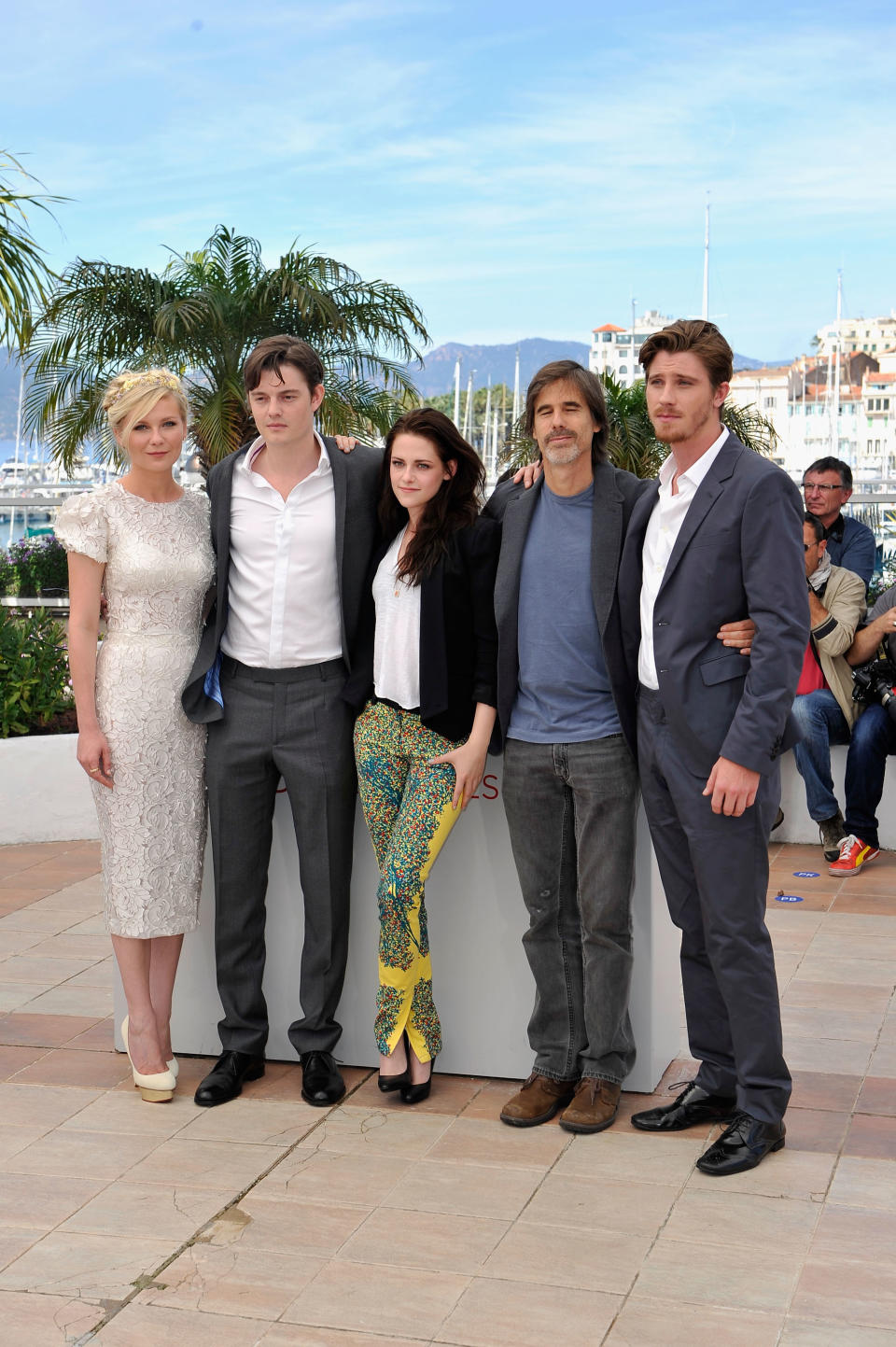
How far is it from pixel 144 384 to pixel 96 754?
98cm

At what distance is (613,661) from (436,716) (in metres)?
0.48

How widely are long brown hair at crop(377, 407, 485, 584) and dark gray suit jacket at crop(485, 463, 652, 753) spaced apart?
0.38 feet

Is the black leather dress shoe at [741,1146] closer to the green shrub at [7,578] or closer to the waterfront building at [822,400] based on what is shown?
the green shrub at [7,578]

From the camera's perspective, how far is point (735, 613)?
3303 mm

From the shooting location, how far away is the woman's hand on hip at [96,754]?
3.76m

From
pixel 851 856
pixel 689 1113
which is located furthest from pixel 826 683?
pixel 689 1113

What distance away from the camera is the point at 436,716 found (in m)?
3.65

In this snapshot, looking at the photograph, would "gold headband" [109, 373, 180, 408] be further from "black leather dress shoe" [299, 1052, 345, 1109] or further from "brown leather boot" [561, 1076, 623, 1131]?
"brown leather boot" [561, 1076, 623, 1131]

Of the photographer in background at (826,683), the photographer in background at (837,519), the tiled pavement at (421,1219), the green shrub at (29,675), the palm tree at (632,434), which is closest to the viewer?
the tiled pavement at (421,1219)

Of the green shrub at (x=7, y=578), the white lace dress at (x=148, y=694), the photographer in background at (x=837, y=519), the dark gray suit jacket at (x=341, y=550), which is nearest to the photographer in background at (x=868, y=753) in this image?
the photographer in background at (x=837, y=519)

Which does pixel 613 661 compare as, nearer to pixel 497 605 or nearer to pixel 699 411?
pixel 497 605

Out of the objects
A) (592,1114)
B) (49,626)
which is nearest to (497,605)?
(592,1114)

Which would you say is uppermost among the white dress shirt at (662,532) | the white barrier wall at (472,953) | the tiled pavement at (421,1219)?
the white dress shirt at (662,532)

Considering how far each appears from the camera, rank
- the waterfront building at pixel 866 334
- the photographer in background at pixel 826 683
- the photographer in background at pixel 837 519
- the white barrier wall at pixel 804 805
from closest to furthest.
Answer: the photographer in background at pixel 826 683, the white barrier wall at pixel 804 805, the photographer in background at pixel 837 519, the waterfront building at pixel 866 334
